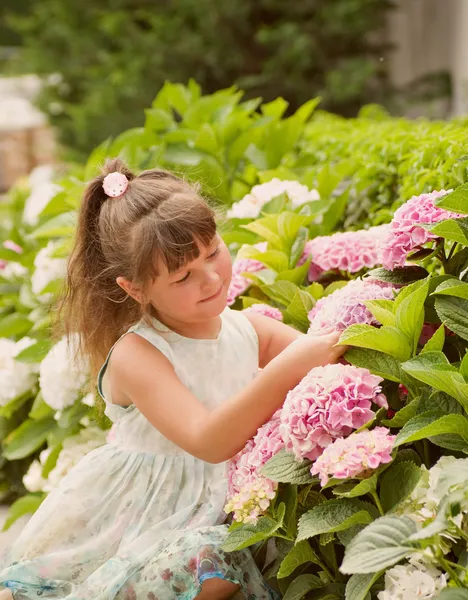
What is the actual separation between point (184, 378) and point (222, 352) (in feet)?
0.42

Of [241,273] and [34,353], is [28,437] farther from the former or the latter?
[241,273]

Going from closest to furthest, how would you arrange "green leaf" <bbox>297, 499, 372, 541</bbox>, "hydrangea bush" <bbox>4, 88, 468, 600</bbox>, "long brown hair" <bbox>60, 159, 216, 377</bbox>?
"hydrangea bush" <bbox>4, 88, 468, 600</bbox> → "green leaf" <bbox>297, 499, 372, 541</bbox> → "long brown hair" <bbox>60, 159, 216, 377</bbox>

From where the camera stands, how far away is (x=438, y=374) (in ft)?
5.03

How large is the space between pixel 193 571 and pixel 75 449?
132 centimetres

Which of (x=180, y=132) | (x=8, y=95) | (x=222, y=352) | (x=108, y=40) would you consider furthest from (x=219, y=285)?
(x=8, y=95)

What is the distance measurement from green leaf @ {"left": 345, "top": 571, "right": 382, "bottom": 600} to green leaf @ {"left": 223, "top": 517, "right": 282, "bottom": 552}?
210 mm

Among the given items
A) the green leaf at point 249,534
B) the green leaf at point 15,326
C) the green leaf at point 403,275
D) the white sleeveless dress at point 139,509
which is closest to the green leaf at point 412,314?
the green leaf at point 403,275

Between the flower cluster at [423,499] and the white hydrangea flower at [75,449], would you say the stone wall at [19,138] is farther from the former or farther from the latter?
the flower cluster at [423,499]

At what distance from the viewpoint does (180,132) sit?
365cm

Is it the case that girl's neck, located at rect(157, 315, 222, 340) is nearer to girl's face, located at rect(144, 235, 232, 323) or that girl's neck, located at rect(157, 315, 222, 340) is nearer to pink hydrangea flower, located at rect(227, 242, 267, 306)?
girl's face, located at rect(144, 235, 232, 323)

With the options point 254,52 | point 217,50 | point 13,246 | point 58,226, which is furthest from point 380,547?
point 254,52

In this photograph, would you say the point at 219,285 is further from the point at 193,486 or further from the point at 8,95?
the point at 8,95

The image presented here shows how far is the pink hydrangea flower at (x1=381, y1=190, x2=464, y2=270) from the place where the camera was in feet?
6.12

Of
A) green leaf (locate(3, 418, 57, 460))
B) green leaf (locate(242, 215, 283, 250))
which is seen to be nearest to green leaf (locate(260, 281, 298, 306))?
green leaf (locate(242, 215, 283, 250))
